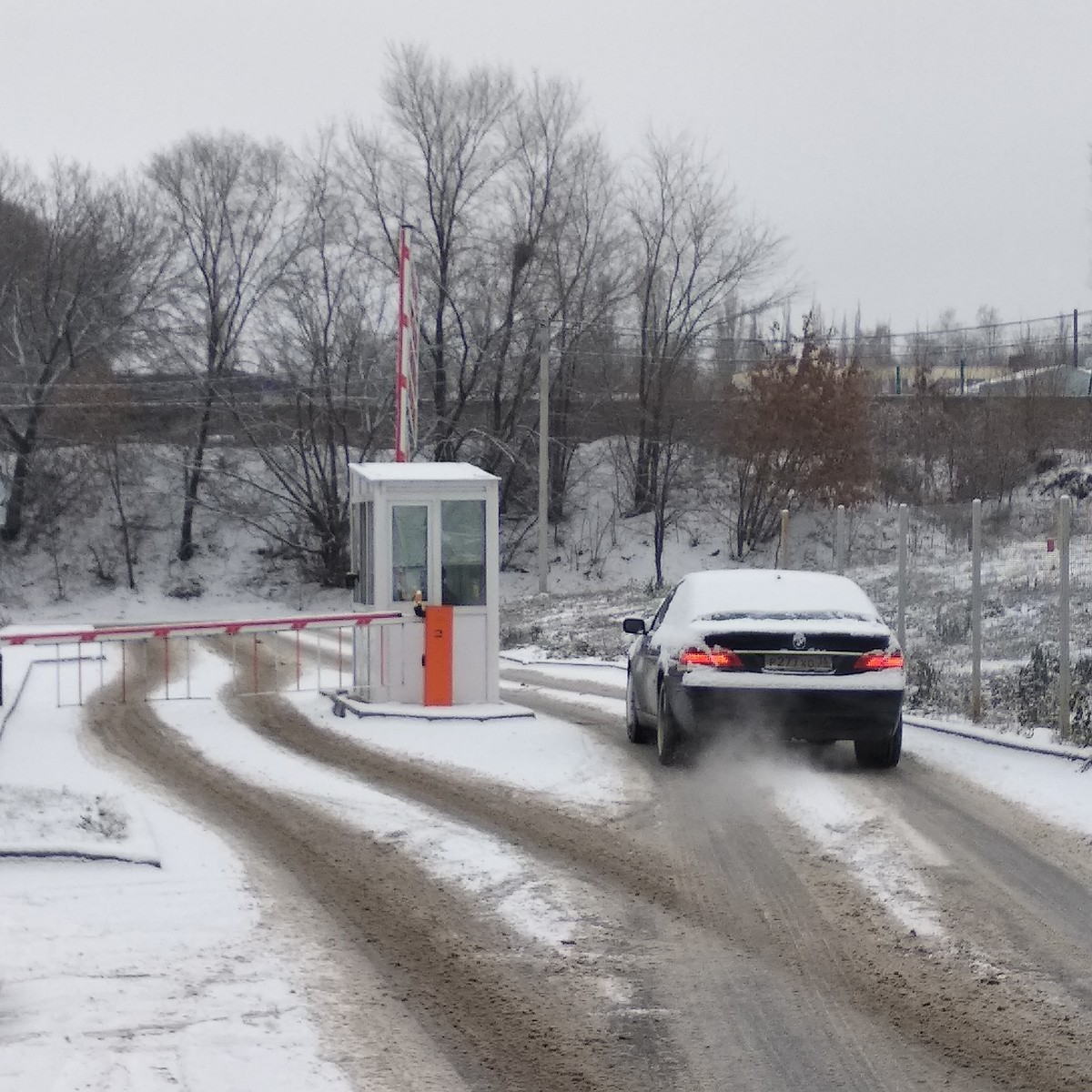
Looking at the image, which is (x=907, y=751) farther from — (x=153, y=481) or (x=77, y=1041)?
(x=153, y=481)

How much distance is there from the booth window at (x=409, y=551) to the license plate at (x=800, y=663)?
5.08 metres

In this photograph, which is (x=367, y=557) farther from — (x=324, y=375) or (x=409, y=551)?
(x=324, y=375)

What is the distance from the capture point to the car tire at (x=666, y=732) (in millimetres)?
12008

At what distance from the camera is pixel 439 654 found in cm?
1587

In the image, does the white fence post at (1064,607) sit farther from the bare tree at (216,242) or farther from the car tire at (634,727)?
the bare tree at (216,242)

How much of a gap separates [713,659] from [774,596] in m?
1.07

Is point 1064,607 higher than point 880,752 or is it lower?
higher

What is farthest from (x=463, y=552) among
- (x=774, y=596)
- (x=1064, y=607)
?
(x=1064, y=607)

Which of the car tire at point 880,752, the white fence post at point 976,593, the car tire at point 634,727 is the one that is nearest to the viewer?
the car tire at point 880,752

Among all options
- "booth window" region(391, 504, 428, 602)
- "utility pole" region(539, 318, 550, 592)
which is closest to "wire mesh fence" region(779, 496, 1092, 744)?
"booth window" region(391, 504, 428, 602)

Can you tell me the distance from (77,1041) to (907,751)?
30.5 feet

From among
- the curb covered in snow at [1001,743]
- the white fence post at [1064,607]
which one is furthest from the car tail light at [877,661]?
the white fence post at [1064,607]

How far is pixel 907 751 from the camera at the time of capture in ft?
43.9

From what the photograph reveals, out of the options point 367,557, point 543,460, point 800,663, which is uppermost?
point 543,460
